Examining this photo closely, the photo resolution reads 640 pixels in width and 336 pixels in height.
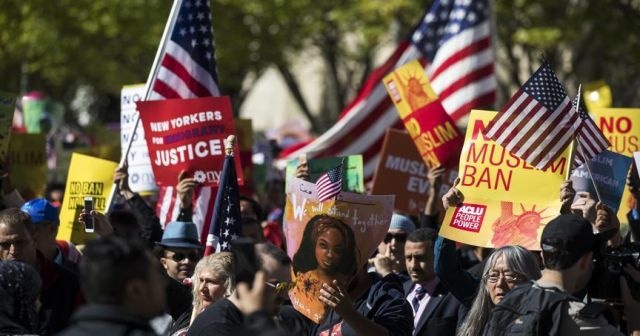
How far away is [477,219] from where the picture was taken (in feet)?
28.9

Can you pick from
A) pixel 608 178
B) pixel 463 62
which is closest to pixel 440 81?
pixel 463 62

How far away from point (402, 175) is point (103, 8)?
1678 centimetres

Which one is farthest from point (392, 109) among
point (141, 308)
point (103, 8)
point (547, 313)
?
point (103, 8)

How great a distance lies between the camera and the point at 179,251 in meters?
9.28

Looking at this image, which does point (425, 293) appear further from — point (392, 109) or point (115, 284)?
point (392, 109)

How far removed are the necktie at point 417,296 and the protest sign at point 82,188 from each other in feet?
9.58

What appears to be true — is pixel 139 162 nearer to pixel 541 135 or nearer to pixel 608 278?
pixel 541 135

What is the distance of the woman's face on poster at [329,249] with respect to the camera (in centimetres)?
784

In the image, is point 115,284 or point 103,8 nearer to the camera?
point 115,284

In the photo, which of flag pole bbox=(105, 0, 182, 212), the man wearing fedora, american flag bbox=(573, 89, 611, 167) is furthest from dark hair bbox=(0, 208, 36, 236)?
american flag bbox=(573, 89, 611, 167)

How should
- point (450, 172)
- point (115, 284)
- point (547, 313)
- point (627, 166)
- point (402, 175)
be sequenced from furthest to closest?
point (402, 175) < point (450, 172) < point (627, 166) < point (547, 313) < point (115, 284)

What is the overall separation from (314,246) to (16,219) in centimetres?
159

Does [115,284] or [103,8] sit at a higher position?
[103,8]

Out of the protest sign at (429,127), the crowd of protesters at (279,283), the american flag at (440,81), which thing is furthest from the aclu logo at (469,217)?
the american flag at (440,81)
